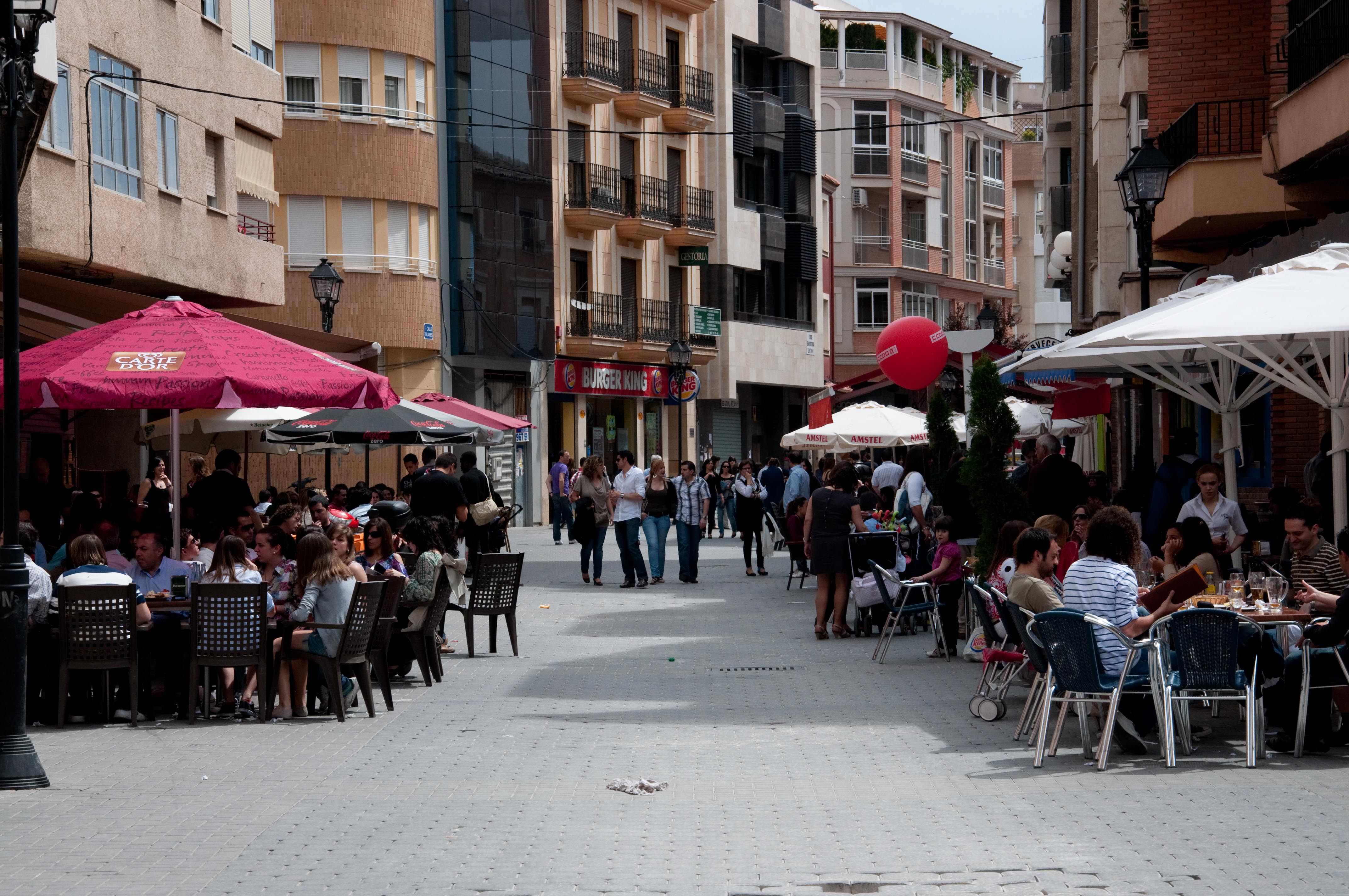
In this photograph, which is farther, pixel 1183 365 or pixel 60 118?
pixel 60 118

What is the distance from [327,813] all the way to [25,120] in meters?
10.5

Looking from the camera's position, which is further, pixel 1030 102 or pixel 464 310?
pixel 1030 102

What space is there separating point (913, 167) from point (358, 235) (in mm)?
38787

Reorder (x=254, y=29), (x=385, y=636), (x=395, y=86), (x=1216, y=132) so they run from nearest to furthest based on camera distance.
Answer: (x=385, y=636) < (x=1216, y=132) < (x=254, y=29) < (x=395, y=86)

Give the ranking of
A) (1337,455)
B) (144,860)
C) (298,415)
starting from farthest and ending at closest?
(298,415) → (1337,455) → (144,860)

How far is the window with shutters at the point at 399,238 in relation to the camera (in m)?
39.5

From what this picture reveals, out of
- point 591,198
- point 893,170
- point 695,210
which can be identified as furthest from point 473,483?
point 893,170

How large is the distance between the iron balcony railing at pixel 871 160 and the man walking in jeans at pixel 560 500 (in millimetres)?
36701

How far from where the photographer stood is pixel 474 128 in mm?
41625

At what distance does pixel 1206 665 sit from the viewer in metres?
9.73

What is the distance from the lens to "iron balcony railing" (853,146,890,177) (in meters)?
71.2

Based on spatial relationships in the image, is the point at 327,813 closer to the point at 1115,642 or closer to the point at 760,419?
the point at 1115,642

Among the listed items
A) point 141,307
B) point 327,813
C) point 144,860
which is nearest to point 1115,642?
point 327,813

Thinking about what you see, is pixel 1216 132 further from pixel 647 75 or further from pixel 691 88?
pixel 691 88
